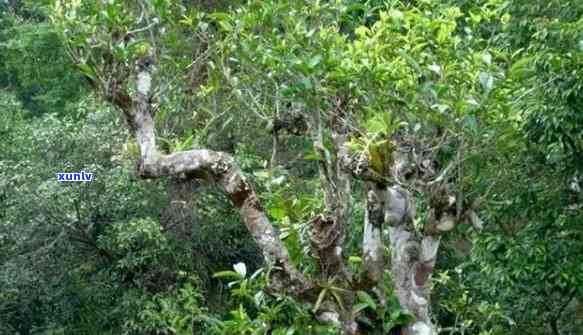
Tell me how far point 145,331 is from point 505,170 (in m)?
3.45

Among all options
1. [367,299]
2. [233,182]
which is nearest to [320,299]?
[367,299]

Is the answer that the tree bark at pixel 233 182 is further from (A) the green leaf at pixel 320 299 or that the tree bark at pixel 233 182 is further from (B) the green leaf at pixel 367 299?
(B) the green leaf at pixel 367 299

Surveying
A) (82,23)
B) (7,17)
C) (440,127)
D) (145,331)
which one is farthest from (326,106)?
(7,17)

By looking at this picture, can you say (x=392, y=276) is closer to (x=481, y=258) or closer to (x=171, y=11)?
(x=481, y=258)

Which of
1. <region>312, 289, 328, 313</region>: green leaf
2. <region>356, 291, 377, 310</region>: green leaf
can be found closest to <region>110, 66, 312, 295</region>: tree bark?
<region>312, 289, 328, 313</region>: green leaf

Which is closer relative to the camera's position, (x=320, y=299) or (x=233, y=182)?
(x=320, y=299)

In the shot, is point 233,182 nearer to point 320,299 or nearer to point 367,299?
point 320,299

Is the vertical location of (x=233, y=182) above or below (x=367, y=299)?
above

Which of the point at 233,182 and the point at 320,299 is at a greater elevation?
the point at 233,182

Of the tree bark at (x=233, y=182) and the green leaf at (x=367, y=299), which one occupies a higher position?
the tree bark at (x=233, y=182)

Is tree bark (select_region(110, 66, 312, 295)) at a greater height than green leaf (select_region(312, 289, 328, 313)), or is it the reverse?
tree bark (select_region(110, 66, 312, 295))

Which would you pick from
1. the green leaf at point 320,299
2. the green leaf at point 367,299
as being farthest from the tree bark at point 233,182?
the green leaf at point 367,299

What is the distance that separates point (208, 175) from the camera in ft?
10.9

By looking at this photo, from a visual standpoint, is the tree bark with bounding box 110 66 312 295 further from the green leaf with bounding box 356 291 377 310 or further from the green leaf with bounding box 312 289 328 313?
the green leaf with bounding box 356 291 377 310
